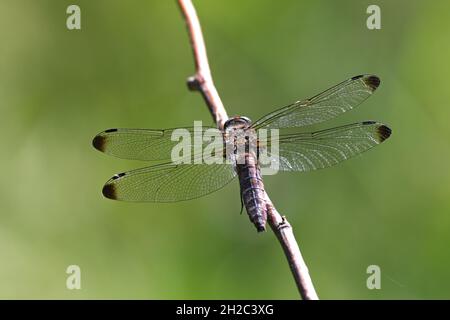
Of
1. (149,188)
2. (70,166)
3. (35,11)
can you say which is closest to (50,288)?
(70,166)

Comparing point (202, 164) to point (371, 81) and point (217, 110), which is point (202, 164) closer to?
point (217, 110)

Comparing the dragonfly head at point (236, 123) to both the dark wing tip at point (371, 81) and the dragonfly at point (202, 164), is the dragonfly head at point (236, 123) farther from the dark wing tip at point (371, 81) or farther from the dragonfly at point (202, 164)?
the dark wing tip at point (371, 81)

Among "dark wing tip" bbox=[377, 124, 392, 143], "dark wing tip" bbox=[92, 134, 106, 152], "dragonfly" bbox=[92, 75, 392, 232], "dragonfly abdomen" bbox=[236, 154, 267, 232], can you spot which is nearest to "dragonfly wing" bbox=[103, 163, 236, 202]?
"dragonfly" bbox=[92, 75, 392, 232]

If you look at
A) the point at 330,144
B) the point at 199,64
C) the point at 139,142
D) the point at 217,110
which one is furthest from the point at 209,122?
the point at 199,64

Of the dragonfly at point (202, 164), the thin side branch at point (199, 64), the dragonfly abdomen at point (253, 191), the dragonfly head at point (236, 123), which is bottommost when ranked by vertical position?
the dragonfly abdomen at point (253, 191)

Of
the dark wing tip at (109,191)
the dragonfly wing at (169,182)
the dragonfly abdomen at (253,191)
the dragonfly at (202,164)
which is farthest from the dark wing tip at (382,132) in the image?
the dark wing tip at (109,191)

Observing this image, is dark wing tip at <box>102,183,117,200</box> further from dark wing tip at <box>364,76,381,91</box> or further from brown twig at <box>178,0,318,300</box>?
dark wing tip at <box>364,76,381,91</box>
